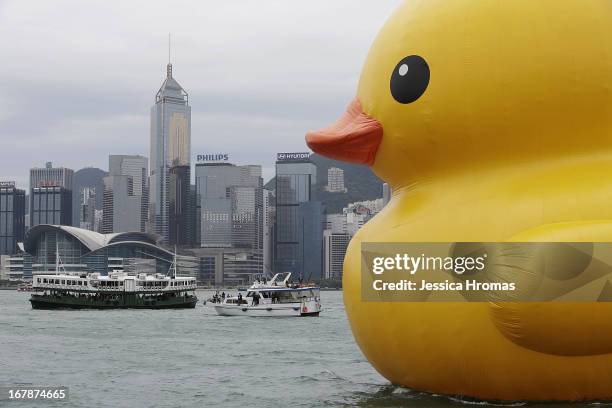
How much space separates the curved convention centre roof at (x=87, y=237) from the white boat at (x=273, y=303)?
92830mm

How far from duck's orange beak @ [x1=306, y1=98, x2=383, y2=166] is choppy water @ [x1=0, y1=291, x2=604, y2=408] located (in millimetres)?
3399

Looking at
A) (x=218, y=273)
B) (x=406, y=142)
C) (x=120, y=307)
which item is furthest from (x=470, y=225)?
(x=218, y=273)

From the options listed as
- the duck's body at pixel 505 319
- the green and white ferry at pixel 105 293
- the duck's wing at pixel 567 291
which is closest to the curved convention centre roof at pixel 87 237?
the green and white ferry at pixel 105 293

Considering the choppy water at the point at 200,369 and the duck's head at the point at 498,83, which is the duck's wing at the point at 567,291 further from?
the choppy water at the point at 200,369

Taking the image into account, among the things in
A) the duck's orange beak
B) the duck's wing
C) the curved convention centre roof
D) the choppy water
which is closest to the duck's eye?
the duck's orange beak

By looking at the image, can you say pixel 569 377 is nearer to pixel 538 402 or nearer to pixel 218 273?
pixel 538 402

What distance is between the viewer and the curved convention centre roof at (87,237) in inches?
5753

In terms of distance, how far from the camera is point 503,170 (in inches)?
452

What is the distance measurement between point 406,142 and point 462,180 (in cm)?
95

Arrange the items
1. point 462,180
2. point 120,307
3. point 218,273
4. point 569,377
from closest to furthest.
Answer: point 569,377, point 462,180, point 120,307, point 218,273

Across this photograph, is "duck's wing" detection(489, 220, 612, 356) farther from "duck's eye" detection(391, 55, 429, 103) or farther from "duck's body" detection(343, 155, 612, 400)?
"duck's eye" detection(391, 55, 429, 103)

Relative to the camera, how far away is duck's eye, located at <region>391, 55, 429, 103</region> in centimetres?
1183

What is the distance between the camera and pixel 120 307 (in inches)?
2689

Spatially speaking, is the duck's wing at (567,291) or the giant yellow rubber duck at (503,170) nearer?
the duck's wing at (567,291)
